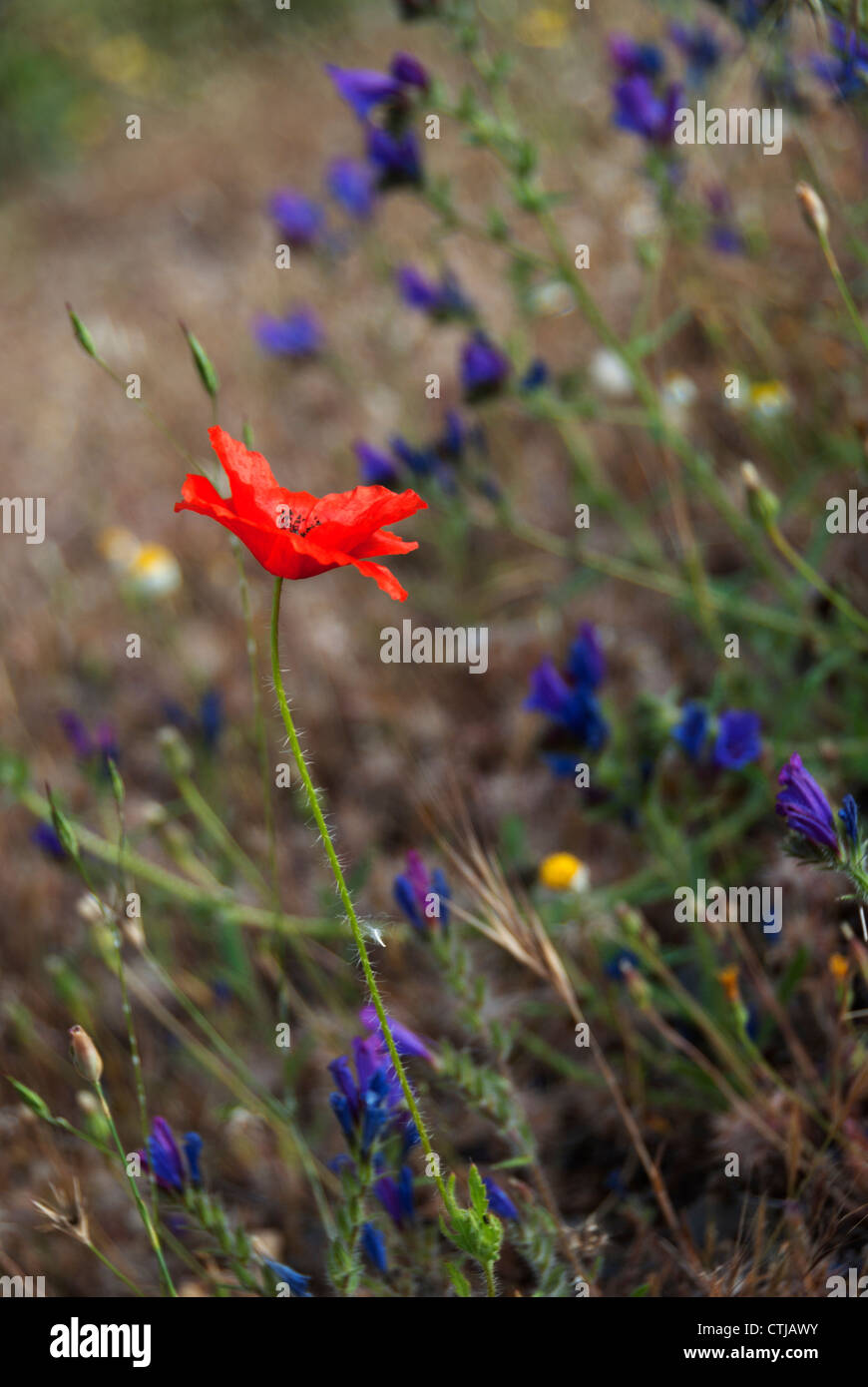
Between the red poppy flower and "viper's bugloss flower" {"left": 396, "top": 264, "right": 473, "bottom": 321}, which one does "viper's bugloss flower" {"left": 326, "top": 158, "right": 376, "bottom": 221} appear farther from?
the red poppy flower

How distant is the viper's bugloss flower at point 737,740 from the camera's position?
4.69 feet

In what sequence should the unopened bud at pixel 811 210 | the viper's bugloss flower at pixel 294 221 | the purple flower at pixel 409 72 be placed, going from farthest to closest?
the viper's bugloss flower at pixel 294 221, the purple flower at pixel 409 72, the unopened bud at pixel 811 210

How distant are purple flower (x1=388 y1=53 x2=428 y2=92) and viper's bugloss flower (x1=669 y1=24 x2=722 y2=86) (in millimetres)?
940

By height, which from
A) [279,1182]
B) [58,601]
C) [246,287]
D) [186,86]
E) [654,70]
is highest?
[186,86]

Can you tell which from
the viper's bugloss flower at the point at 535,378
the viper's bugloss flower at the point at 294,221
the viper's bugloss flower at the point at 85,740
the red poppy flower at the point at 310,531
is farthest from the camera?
the viper's bugloss flower at the point at 294,221

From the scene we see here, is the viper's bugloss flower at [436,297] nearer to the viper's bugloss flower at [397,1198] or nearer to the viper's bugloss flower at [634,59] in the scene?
the viper's bugloss flower at [634,59]

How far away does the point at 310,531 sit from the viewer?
2.92 feet

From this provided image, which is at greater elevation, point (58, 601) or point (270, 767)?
point (58, 601)

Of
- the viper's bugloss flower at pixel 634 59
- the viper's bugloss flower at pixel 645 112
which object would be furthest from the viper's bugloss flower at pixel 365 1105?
the viper's bugloss flower at pixel 634 59

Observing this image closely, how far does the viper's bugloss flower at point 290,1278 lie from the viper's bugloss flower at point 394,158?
1.70m
